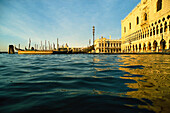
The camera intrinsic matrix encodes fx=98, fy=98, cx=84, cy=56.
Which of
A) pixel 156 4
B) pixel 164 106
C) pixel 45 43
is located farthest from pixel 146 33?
pixel 45 43

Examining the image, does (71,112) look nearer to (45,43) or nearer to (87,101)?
(87,101)

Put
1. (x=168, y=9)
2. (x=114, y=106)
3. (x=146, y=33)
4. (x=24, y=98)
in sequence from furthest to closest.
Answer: (x=146, y=33) → (x=168, y=9) → (x=24, y=98) → (x=114, y=106)

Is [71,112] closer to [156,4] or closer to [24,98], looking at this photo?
[24,98]

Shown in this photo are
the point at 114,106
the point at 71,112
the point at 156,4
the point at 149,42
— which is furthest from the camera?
the point at 149,42

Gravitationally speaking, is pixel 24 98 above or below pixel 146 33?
below

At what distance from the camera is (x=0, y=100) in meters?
1.60

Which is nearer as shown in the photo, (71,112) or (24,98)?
(71,112)

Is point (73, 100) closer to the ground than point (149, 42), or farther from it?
closer to the ground

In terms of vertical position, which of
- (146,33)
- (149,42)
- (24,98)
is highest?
(146,33)

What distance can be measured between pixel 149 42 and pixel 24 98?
118 feet

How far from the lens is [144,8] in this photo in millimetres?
33969

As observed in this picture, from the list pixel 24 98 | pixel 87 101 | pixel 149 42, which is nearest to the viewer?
pixel 87 101

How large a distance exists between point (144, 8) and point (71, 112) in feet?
140

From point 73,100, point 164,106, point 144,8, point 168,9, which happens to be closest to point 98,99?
point 73,100
